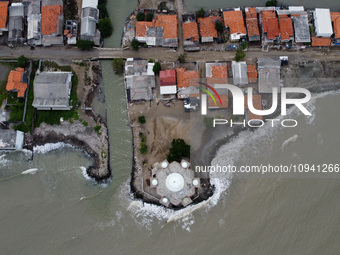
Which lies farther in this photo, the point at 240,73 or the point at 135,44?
the point at 135,44

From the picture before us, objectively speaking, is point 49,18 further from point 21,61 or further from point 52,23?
point 21,61

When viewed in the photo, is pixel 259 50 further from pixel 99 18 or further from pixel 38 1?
pixel 38 1

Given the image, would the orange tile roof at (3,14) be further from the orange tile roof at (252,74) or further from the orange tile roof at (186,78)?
the orange tile roof at (252,74)

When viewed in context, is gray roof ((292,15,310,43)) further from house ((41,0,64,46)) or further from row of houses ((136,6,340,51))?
house ((41,0,64,46))

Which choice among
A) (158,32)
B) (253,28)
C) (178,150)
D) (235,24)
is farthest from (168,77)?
(253,28)

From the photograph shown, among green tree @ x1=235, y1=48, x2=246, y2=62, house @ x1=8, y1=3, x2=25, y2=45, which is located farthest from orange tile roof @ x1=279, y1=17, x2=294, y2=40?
house @ x1=8, y1=3, x2=25, y2=45

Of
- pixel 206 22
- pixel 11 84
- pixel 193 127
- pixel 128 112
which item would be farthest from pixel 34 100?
pixel 206 22
